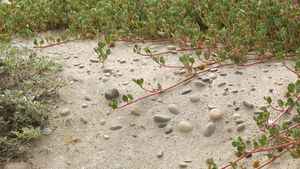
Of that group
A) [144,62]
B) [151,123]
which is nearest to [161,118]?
[151,123]

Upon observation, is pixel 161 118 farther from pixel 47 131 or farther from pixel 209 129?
pixel 47 131

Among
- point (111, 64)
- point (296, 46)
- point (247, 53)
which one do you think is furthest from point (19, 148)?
point (296, 46)

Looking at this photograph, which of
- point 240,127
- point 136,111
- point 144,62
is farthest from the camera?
point 144,62

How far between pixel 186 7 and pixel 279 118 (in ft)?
8.88

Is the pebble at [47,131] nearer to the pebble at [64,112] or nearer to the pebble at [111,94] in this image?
the pebble at [64,112]

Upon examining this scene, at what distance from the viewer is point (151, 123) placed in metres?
3.52

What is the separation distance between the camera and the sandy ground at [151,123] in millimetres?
3143

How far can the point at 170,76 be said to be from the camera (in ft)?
13.4

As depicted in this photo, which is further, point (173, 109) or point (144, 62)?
point (144, 62)

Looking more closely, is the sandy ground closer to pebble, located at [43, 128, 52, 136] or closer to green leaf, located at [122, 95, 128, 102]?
pebble, located at [43, 128, 52, 136]

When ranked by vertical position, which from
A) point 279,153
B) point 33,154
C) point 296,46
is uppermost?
point 296,46

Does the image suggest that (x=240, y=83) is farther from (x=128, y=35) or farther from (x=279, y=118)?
(x=128, y=35)

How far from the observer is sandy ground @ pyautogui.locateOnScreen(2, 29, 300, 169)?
3143mm

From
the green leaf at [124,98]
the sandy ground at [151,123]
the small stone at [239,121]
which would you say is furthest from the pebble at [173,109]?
the small stone at [239,121]
